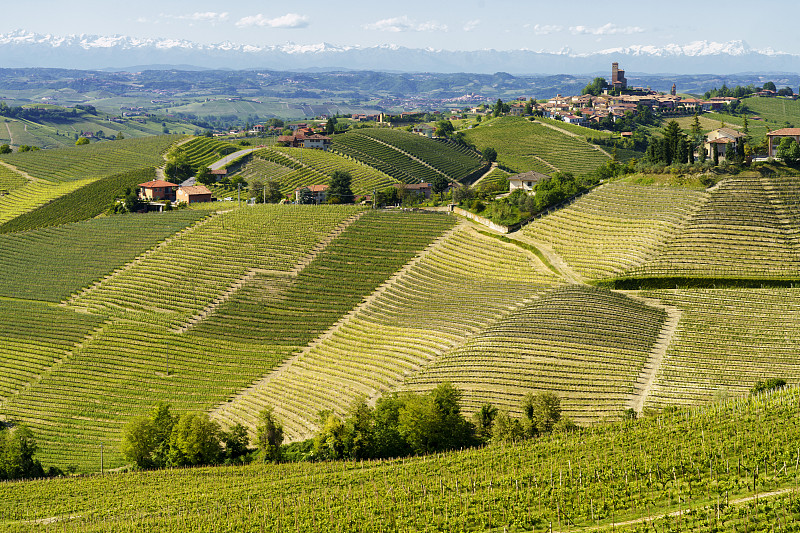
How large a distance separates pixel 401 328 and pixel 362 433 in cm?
1851

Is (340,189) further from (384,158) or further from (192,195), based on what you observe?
(384,158)

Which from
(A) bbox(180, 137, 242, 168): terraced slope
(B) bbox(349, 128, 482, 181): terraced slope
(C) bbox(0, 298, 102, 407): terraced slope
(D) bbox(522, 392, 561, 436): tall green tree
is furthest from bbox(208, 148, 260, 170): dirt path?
(D) bbox(522, 392, 561, 436): tall green tree

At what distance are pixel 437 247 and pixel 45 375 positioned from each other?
121 feet

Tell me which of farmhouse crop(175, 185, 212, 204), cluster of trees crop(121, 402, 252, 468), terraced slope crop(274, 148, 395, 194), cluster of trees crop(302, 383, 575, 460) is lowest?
cluster of trees crop(121, 402, 252, 468)

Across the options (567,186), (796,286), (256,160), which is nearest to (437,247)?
(567,186)

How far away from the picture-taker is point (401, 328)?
6912cm

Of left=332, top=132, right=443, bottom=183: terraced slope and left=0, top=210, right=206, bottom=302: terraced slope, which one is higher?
left=332, top=132, right=443, bottom=183: terraced slope

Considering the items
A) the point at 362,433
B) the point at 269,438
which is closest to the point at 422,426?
the point at 362,433

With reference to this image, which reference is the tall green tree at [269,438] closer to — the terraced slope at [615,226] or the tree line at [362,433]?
the tree line at [362,433]

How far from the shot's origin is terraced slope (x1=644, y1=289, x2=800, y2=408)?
5166cm

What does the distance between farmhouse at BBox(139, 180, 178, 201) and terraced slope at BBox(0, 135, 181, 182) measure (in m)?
15.5

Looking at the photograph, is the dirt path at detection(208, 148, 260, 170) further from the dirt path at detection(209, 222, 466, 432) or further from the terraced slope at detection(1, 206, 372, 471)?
the dirt path at detection(209, 222, 466, 432)

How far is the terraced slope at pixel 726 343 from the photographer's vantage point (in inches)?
2034

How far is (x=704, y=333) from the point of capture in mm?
60500
